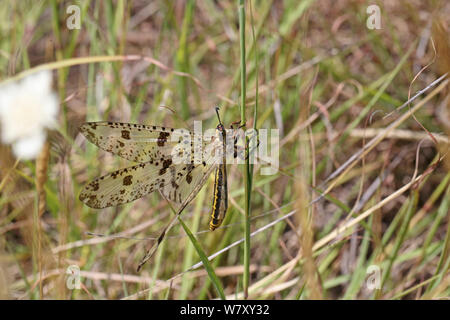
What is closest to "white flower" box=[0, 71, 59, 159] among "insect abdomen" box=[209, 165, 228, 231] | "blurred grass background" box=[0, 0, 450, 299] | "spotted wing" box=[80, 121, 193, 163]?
"blurred grass background" box=[0, 0, 450, 299]

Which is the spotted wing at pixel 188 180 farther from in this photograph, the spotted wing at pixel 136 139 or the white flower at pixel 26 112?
the white flower at pixel 26 112

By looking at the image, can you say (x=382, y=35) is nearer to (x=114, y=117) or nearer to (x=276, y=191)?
(x=276, y=191)

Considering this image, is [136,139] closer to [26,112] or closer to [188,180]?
[188,180]

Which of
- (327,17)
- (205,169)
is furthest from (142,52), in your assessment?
(205,169)

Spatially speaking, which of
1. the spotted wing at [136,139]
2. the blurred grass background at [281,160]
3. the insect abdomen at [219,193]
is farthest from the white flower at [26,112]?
the insect abdomen at [219,193]

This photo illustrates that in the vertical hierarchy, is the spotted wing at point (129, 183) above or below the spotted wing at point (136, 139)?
below

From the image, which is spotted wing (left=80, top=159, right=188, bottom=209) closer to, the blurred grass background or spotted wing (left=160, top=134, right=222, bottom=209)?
spotted wing (left=160, top=134, right=222, bottom=209)

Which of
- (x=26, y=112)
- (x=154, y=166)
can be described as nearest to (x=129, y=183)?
(x=154, y=166)
